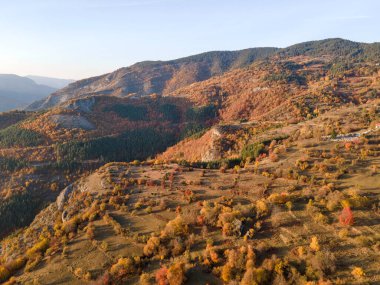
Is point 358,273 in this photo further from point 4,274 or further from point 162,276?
point 4,274

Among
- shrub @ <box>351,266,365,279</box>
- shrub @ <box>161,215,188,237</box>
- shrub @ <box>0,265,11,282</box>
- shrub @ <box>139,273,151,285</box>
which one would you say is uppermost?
shrub @ <box>351,266,365,279</box>

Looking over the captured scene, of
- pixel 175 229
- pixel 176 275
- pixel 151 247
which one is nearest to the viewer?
pixel 176 275

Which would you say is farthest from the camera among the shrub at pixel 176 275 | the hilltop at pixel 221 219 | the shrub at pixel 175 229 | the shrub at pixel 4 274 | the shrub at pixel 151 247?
the shrub at pixel 4 274

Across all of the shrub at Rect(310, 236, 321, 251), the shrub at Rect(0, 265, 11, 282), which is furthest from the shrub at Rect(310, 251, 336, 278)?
the shrub at Rect(0, 265, 11, 282)

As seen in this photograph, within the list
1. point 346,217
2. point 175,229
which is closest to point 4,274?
point 175,229

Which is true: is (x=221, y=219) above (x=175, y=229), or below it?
above

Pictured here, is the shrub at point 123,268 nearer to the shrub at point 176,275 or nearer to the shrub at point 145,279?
the shrub at point 145,279

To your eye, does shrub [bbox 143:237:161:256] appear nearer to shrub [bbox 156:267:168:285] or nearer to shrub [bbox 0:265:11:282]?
shrub [bbox 156:267:168:285]

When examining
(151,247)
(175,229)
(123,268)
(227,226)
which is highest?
(227,226)

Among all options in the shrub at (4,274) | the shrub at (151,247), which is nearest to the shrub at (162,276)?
the shrub at (151,247)

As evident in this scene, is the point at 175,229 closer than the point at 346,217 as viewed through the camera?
No

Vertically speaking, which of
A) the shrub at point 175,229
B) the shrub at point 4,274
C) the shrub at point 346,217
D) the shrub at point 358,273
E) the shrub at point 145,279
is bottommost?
the shrub at point 4,274

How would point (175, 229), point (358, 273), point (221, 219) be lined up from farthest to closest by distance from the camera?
point (175, 229) < point (221, 219) < point (358, 273)

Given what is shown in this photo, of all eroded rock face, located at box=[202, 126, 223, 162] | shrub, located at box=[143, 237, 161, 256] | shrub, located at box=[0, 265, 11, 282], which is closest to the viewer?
shrub, located at box=[143, 237, 161, 256]
